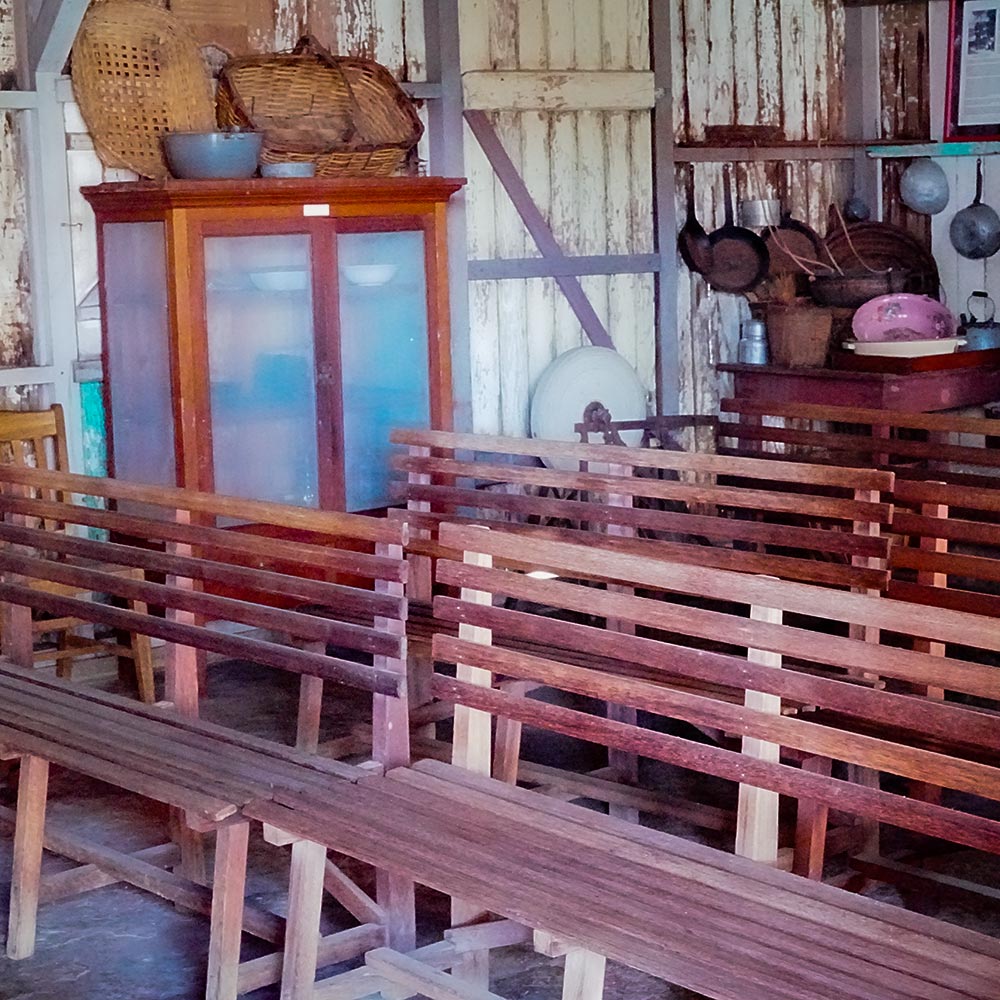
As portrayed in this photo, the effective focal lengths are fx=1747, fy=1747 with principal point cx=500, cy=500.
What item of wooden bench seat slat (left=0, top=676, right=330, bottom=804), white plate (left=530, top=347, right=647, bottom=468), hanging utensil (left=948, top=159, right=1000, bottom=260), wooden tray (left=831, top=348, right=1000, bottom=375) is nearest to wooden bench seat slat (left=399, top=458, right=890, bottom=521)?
wooden bench seat slat (left=0, top=676, right=330, bottom=804)

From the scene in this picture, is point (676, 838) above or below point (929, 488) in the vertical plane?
below

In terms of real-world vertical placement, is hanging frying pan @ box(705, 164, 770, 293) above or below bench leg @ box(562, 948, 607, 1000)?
above

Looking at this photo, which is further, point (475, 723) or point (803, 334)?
point (803, 334)

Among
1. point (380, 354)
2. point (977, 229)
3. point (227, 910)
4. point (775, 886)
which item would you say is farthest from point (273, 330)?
point (775, 886)

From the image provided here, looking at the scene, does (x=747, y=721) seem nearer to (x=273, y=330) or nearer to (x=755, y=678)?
(x=755, y=678)

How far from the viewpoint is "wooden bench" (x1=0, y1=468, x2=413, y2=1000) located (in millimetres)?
3504

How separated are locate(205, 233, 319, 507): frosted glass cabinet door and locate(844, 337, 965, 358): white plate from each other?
2479 mm

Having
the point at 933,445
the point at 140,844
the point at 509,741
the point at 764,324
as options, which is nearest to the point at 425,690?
the point at 140,844

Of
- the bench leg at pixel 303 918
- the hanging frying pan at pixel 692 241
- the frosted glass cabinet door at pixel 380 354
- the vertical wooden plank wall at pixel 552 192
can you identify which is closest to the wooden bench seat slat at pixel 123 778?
the bench leg at pixel 303 918

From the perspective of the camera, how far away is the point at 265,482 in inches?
258

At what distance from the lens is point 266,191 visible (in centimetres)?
628

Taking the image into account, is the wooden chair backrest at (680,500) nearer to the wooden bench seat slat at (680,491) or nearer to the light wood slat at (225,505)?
the wooden bench seat slat at (680,491)

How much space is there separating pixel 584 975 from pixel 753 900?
31 centimetres

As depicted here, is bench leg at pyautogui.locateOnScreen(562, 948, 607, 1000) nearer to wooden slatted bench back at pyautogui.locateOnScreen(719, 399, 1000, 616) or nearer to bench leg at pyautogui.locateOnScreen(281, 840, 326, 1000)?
bench leg at pyautogui.locateOnScreen(281, 840, 326, 1000)
